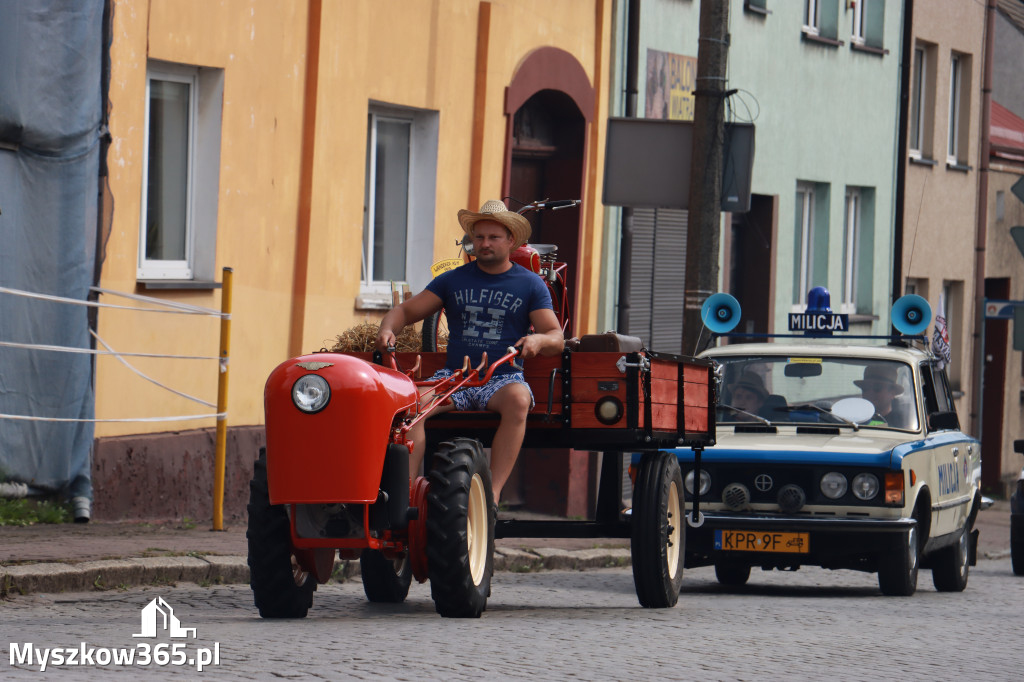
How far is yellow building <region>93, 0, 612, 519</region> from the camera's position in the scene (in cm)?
1401

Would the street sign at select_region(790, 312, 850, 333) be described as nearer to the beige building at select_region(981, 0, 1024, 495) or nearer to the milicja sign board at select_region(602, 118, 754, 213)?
the milicja sign board at select_region(602, 118, 754, 213)

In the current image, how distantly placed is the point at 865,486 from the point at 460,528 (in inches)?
181

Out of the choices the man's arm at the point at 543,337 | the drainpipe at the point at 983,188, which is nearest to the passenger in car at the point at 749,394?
the man's arm at the point at 543,337

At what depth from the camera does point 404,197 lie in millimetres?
17922

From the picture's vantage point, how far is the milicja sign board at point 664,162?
51.5 feet

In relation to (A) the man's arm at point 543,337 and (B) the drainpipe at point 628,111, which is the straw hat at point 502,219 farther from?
(B) the drainpipe at point 628,111

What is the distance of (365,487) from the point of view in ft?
→ 28.1

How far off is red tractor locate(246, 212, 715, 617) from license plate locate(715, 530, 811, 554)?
1.93m

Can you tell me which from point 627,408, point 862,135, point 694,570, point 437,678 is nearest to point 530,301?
point 627,408

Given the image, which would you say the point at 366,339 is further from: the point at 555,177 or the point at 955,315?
the point at 955,315

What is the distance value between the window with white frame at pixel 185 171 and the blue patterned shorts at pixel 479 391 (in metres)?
5.47

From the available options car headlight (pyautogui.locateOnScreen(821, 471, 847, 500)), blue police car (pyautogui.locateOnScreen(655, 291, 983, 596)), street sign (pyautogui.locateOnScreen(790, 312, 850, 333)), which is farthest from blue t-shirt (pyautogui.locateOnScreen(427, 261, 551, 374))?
street sign (pyautogui.locateOnScreen(790, 312, 850, 333))

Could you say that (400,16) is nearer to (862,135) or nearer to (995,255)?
(862,135)

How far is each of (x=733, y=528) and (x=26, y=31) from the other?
5.68 metres
